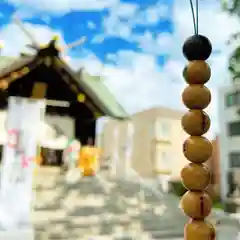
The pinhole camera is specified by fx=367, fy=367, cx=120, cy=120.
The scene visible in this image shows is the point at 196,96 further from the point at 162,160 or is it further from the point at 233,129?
the point at 233,129

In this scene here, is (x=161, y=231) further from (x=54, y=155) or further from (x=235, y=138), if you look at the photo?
(x=235, y=138)

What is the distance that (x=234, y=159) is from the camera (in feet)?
7.97

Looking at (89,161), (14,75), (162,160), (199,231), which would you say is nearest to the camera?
(199,231)

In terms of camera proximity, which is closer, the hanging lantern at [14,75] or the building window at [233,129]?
the hanging lantern at [14,75]

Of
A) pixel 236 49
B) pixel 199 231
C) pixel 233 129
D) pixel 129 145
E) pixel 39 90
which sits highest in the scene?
pixel 236 49

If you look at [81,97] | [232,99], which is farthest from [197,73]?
[232,99]

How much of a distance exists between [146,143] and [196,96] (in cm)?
135

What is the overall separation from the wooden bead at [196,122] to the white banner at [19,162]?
1290mm

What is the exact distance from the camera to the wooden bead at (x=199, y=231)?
441 millimetres

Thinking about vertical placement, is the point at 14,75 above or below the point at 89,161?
above

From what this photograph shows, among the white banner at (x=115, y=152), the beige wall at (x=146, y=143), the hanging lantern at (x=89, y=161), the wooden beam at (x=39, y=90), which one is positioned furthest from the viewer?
the hanging lantern at (x=89, y=161)

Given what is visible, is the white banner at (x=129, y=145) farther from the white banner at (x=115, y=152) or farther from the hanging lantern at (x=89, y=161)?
the hanging lantern at (x=89, y=161)

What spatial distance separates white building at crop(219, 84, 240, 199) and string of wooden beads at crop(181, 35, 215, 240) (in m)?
1.64

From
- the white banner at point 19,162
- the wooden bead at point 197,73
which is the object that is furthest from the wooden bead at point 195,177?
the white banner at point 19,162
